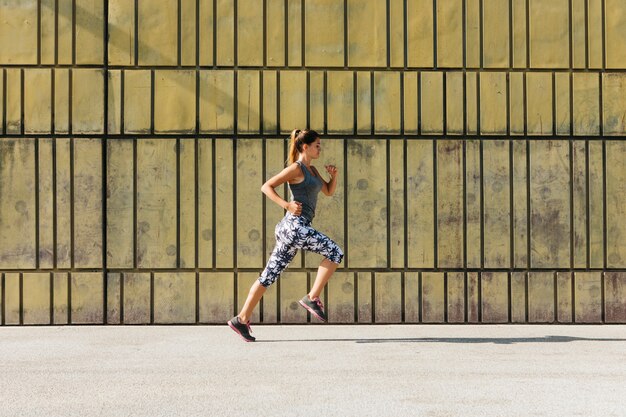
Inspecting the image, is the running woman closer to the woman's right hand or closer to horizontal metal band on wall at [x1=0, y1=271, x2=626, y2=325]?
the woman's right hand

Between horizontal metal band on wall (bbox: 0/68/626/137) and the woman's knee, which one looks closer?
the woman's knee

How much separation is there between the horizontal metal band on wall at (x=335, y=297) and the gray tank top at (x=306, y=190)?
3.89 ft

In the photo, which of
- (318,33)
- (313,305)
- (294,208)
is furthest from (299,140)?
(318,33)

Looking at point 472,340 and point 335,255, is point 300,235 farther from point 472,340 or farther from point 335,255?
point 472,340

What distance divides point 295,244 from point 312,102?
1.65 metres

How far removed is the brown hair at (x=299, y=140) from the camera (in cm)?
743

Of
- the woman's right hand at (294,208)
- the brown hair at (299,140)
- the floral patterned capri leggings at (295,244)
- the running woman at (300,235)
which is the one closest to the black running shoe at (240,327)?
the running woman at (300,235)

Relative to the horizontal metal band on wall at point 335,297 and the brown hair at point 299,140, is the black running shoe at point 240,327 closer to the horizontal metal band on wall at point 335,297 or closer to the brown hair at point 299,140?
the horizontal metal band on wall at point 335,297

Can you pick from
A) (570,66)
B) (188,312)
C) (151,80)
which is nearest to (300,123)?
(151,80)

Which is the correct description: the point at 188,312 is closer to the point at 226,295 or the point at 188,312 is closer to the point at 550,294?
the point at 226,295

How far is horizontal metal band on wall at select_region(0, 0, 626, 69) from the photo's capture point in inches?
331

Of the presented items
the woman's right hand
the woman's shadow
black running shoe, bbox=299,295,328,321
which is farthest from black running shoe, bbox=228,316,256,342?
the woman's right hand

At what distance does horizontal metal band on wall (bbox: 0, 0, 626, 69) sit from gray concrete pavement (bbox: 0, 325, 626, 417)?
2323 mm

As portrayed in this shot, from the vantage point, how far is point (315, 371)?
609cm
